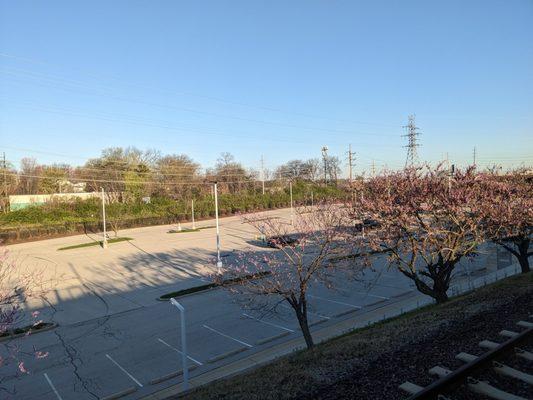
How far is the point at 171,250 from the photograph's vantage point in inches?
1478

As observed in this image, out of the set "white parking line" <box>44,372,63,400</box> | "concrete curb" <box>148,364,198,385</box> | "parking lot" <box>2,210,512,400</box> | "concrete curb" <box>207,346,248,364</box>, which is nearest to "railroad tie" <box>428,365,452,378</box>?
"parking lot" <box>2,210,512,400</box>

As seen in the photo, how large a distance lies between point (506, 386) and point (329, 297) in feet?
45.8

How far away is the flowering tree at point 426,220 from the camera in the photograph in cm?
1327

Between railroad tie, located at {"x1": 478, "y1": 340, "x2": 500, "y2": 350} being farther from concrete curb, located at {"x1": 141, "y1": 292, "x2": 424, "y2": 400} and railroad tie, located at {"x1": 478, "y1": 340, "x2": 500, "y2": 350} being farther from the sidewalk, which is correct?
the sidewalk

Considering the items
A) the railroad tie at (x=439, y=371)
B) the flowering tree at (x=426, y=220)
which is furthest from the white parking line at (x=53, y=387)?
the flowering tree at (x=426, y=220)

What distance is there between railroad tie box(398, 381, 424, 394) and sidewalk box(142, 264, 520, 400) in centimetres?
635

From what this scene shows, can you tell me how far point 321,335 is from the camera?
1434 centimetres

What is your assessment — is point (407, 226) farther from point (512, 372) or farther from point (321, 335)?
point (512, 372)

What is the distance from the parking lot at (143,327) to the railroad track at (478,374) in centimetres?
815

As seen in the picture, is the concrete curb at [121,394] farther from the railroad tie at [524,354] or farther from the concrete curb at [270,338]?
the railroad tie at [524,354]

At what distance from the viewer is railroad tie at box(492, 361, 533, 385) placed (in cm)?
551

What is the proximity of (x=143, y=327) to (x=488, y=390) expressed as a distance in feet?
45.9

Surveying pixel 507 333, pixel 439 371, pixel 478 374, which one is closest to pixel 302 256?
pixel 507 333

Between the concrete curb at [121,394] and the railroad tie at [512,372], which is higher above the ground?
the railroad tie at [512,372]
